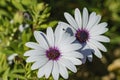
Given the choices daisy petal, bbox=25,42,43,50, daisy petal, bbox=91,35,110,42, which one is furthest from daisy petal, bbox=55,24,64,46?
daisy petal, bbox=91,35,110,42

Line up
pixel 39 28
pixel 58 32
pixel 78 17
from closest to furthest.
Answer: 1. pixel 58 32
2. pixel 78 17
3. pixel 39 28

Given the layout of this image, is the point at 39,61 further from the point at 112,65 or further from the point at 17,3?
the point at 112,65

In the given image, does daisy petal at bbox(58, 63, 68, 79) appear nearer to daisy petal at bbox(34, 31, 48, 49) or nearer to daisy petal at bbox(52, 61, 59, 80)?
daisy petal at bbox(52, 61, 59, 80)

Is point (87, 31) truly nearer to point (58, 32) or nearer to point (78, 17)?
point (78, 17)

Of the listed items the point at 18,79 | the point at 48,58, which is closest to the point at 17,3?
the point at 18,79

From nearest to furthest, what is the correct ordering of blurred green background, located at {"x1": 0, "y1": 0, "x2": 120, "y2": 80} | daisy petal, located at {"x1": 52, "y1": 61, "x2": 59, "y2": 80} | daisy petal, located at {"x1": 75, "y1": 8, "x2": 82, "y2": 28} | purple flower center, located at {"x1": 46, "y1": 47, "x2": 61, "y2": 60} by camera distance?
1. daisy petal, located at {"x1": 52, "y1": 61, "x2": 59, "y2": 80}
2. purple flower center, located at {"x1": 46, "y1": 47, "x2": 61, "y2": 60}
3. daisy petal, located at {"x1": 75, "y1": 8, "x2": 82, "y2": 28}
4. blurred green background, located at {"x1": 0, "y1": 0, "x2": 120, "y2": 80}

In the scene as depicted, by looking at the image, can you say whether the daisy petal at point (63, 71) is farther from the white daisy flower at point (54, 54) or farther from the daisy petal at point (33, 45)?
the daisy petal at point (33, 45)

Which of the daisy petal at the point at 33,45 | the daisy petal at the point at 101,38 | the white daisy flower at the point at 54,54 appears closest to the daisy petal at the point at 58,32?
the white daisy flower at the point at 54,54

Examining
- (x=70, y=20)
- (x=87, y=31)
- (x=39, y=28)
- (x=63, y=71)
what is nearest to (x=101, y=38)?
(x=87, y=31)

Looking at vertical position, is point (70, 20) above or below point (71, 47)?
above
